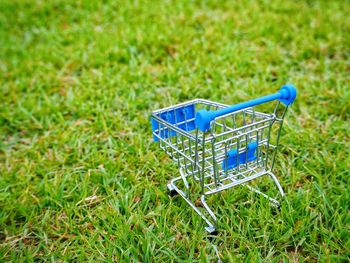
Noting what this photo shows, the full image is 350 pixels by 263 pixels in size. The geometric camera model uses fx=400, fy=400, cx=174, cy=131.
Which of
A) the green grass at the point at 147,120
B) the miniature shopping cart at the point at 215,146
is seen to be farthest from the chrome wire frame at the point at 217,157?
the green grass at the point at 147,120

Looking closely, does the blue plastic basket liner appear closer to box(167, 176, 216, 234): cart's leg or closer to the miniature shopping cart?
the miniature shopping cart

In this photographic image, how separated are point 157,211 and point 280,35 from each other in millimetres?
2844

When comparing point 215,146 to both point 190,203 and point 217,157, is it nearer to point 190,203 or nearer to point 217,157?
point 217,157

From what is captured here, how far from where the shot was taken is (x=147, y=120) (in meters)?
3.22

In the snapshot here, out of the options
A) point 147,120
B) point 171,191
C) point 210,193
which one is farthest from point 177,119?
point 147,120

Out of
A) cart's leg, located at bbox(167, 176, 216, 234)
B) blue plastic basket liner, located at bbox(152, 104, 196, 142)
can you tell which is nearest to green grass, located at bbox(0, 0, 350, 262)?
cart's leg, located at bbox(167, 176, 216, 234)

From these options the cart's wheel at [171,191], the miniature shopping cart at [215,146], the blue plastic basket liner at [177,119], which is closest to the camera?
the miniature shopping cart at [215,146]

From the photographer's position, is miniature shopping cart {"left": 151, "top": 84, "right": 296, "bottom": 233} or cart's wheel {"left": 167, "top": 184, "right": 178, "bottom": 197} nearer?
miniature shopping cart {"left": 151, "top": 84, "right": 296, "bottom": 233}

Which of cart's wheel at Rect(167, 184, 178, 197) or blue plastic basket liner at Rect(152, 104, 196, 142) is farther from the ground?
blue plastic basket liner at Rect(152, 104, 196, 142)

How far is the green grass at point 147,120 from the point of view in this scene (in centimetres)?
218

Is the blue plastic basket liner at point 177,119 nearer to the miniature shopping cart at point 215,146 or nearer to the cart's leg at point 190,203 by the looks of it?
the miniature shopping cart at point 215,146

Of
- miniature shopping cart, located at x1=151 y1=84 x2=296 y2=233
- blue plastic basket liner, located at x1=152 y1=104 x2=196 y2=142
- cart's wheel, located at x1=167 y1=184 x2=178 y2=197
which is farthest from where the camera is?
cart's wheel, located at x1=167 y1=184 x2=178 y2=197

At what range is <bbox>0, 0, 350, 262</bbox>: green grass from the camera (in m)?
2.18

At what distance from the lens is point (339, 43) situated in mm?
4172
